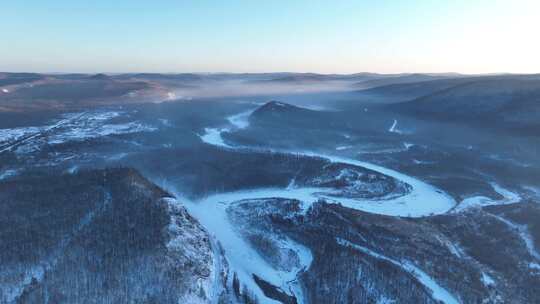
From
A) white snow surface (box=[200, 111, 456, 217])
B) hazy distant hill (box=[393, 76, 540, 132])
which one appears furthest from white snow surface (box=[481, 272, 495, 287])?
hazy distant hill (box=[393, 76, 540, 132])

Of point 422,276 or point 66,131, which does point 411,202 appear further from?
point 66,131

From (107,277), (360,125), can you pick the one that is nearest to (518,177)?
(360,125)

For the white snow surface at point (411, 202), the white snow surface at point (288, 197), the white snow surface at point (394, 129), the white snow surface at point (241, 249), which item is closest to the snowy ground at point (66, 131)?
the white snow surface at point (241, 249)

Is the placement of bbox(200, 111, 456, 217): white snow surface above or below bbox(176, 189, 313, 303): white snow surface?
above

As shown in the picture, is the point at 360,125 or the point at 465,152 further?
the point at 360,125

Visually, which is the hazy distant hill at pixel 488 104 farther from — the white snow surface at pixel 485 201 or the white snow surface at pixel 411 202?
the white snow surface at pixel 411 202

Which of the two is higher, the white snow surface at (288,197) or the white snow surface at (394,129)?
the white snow surface at (394,129)

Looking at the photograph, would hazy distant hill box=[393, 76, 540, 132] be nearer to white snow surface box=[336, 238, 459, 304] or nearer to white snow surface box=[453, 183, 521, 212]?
white snow surface box=[453, 183, 521, 212]

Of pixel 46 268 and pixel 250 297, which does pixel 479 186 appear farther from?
pixel 46 268

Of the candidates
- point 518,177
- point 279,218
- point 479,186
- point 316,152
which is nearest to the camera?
point 279,218
